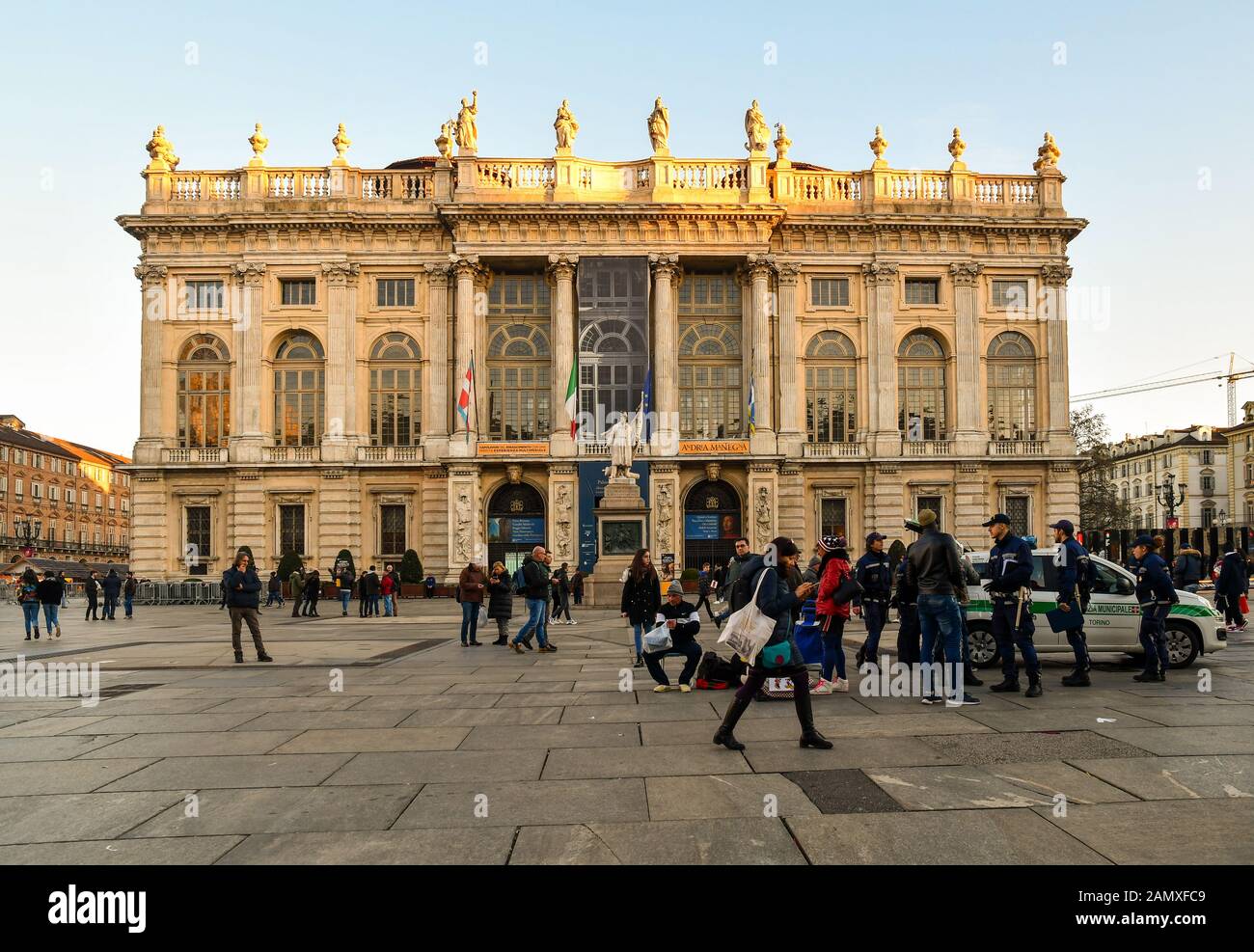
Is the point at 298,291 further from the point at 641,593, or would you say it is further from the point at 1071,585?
the point at 1071,585

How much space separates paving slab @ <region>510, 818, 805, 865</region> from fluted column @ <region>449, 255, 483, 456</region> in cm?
3527

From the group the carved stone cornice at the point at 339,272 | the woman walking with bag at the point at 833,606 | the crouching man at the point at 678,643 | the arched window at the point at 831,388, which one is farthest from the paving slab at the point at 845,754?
the carved stone cornice at the point at 339,272

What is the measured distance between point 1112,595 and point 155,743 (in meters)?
12.5

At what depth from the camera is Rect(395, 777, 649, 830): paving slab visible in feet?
19.1

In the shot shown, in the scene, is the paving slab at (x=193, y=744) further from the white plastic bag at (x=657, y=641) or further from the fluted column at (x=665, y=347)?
Result: the fluted column at (x=665, y=347)

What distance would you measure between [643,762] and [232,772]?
3.41 metres

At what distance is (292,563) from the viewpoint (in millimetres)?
39375

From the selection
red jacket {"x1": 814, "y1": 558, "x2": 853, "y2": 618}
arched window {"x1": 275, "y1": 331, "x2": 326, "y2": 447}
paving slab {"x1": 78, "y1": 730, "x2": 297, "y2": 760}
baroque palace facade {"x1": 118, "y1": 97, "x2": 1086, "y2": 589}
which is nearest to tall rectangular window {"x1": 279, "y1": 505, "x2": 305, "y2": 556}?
baroque palace facade {"x1": 118, "y1": 97, "x2": 1086, "y2": 589}

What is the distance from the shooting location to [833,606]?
35.5ft

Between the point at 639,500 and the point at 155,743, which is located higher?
the point at 639,500
